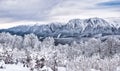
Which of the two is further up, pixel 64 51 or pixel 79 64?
pixel 79 64

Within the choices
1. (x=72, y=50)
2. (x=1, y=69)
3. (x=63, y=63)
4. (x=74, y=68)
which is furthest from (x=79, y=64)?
(x=72, y=50)

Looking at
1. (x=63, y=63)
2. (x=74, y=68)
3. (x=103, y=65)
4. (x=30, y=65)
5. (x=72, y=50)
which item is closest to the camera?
(x=74, y=68)

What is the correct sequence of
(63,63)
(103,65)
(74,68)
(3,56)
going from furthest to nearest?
(63,63) < (3,56) < (103,65) < (74,68)

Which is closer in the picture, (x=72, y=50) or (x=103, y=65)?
(x=103, y=65)

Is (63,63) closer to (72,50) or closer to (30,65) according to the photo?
(30,65)

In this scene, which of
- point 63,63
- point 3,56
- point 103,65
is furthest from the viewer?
point 63,63

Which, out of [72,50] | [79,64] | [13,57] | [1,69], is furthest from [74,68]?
[72,50]

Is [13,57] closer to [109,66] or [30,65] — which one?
[30,65]

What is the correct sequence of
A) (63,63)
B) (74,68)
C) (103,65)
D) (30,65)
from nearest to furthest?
1. (74,68)
2. (30,65)
3. (103,65)
4. (63,63)

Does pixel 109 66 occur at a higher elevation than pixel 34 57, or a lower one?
lower

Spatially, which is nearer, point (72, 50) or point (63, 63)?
point (63, 63)
